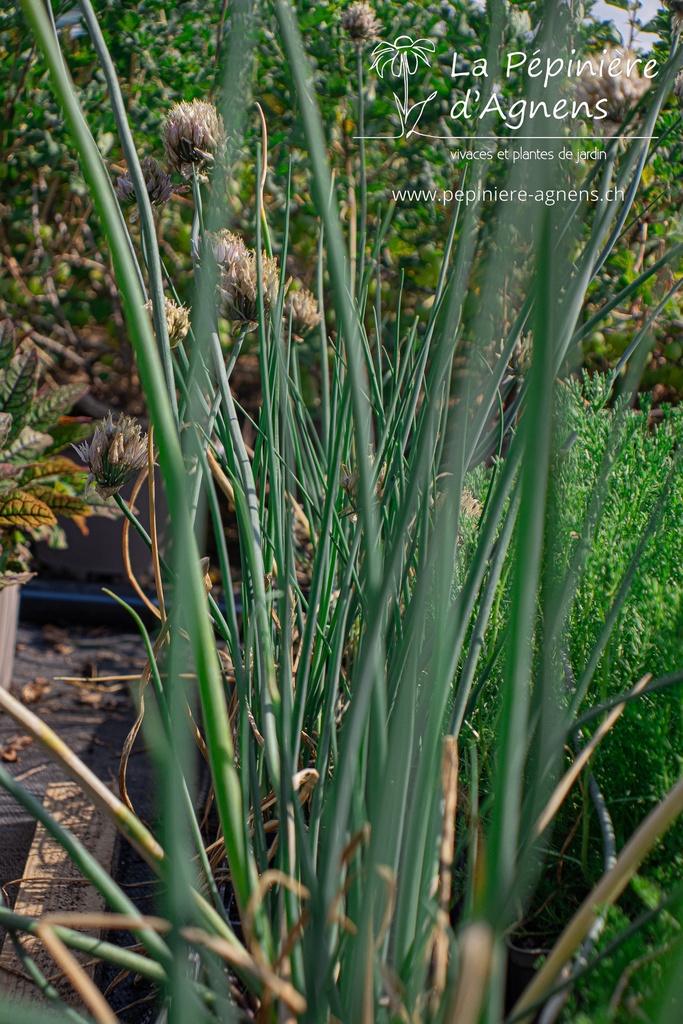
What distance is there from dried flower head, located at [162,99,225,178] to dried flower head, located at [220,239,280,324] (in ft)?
0.24

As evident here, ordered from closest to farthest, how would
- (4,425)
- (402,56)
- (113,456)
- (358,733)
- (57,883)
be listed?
1. (358,733)
2. (113,456)
3. (57,883)
4. (4,425)
5. (402,56)

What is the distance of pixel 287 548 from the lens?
43cm

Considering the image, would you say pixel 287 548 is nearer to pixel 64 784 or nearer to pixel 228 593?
pixel 228 593

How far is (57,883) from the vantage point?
0.75 metres

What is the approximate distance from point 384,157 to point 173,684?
160 cm

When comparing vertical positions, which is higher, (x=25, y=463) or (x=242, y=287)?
(x=242, y=287)

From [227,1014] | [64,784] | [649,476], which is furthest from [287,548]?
[64,784]

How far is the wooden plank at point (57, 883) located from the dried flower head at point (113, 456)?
33 cm

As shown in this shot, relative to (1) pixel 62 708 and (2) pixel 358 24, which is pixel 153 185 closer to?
(2) pixel 358 24

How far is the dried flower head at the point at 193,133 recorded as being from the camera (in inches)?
21.2

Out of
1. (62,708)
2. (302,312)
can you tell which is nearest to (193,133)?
(302,312)

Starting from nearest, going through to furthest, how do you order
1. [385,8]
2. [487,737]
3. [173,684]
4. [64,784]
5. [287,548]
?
[173,684], [287,548], [487,737], [64,784], [385,8]

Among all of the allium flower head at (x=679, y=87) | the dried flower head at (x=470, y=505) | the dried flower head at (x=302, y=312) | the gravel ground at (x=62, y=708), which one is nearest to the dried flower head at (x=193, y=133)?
the dried flower head at (x=302, y=312)

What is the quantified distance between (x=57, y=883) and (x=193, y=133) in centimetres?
73
